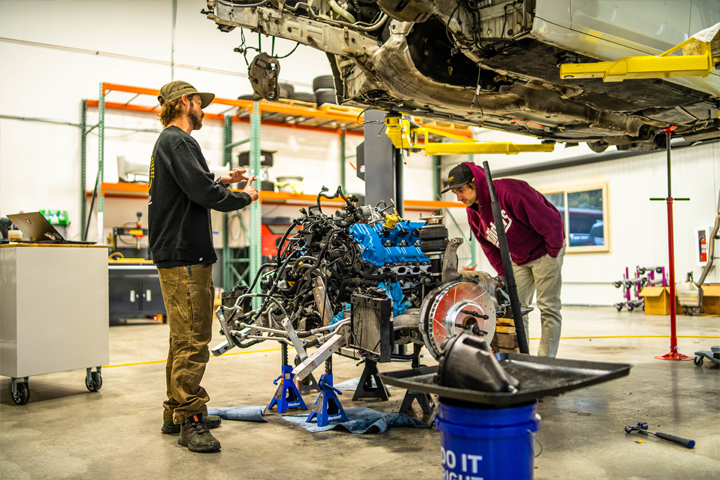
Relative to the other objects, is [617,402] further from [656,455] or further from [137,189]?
[137,189]

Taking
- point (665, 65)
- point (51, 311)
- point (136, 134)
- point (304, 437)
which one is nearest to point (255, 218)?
point (136, 134)

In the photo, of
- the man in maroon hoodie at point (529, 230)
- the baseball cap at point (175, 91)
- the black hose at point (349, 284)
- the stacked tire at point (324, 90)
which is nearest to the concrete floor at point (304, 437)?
the man in maroon hoodie at point (529, 230)

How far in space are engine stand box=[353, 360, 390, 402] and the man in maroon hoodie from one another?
3.51ft

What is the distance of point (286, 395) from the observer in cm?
339

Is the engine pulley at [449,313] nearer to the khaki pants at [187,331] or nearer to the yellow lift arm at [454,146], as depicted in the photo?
the khaki pants at [187,331]

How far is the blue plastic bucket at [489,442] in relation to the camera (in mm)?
1445

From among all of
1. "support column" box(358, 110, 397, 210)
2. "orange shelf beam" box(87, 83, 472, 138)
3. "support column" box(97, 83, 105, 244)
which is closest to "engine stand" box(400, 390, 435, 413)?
"support column" box(358, 110, 397, 210)

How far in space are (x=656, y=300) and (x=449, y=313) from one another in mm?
7679

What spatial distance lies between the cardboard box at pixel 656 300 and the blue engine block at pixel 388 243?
7152 millimetres

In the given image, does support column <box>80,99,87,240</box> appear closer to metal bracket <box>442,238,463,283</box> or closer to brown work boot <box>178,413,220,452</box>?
brown work boot <box>178,413,220,452</box>

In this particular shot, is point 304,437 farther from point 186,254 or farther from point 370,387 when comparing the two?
point 186,254

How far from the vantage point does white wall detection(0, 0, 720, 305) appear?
9523 mm

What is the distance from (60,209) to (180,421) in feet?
28.4

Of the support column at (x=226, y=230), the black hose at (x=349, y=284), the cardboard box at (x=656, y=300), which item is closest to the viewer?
the black hose at (x=349, y=284)
